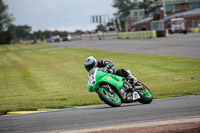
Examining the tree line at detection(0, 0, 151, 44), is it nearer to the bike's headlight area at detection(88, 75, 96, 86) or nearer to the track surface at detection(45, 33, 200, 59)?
the track surface at detection(45, 33, 200, 59)

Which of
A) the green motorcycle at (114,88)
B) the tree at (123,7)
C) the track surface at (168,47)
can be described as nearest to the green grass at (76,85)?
the green motorcycle at (114,88)

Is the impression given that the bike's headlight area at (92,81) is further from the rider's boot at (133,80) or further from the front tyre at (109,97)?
the rider's boot at (133,80)

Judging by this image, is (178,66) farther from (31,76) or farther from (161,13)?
(161,13)

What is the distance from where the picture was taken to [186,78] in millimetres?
15555

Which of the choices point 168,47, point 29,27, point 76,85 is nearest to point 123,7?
point 29,27

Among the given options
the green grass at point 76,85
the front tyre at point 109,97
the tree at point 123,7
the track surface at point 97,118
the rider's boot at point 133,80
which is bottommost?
the green grass at point 76,85

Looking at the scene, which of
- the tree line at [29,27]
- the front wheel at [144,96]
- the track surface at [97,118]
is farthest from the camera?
the tree line at [29,27]

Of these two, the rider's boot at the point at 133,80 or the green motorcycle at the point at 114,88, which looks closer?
the green motorcycle at the point at 114,88

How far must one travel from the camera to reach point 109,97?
8.82 metres

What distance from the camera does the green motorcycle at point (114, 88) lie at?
29.3 ft

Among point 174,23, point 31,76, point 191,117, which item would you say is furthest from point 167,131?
point 174,23

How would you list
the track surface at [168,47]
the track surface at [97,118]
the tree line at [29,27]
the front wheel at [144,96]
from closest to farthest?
the track surface at [97,118] < the front wheel at [144,96] < the track surface at [168,47] < the tree line at [29,27]

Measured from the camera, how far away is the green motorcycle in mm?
8922

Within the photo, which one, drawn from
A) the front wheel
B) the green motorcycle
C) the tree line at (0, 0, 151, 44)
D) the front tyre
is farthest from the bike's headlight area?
the tree line at (0, 0, 151, 44)
